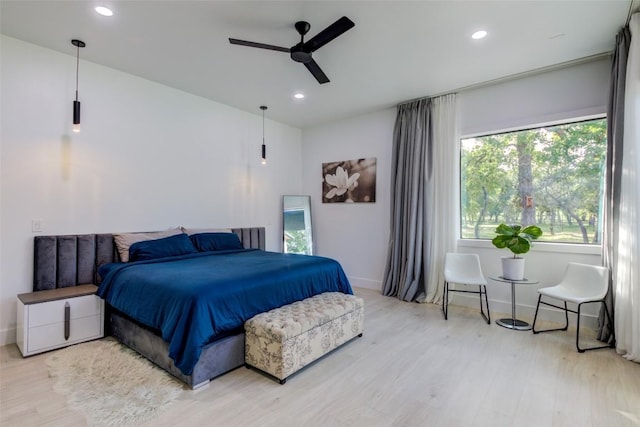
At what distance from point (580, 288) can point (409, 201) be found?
215cm

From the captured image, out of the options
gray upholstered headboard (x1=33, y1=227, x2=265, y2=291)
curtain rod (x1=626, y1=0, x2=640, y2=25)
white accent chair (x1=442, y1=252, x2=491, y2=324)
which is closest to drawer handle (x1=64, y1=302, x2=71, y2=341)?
gray upholstered headboard (x1=33, y1=227, x2=265, y2=291)

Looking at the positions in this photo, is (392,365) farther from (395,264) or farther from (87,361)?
(87,361)

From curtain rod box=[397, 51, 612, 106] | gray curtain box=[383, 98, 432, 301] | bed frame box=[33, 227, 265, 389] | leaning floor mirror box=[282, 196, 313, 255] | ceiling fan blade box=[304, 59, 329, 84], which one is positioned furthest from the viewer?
leaning floor mirror box=[282, 196, 313, 255]

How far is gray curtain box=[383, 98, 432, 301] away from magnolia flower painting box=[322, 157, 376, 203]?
18.7 inches

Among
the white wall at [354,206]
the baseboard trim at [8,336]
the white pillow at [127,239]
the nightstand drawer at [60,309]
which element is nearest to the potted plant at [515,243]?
the white wall at [354,206]

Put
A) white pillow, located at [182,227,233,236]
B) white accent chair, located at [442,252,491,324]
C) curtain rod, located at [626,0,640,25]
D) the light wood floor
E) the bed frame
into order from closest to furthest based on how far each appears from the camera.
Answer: the light wood floor → the bed frame → curtain rod, located at [626,0,640,25] → white accent chair, located at [442,252,491,324] → white pillow, located at [182,227,233,236]

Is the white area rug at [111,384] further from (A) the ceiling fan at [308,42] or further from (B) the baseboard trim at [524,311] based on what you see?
(B) the baseboard trim at [524,311]

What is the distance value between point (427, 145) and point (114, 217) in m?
4.15

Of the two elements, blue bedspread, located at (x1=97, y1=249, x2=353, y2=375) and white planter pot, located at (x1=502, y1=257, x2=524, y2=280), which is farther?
white planter pot, located at (x1=502, y1=257, x2=524, y2=280)

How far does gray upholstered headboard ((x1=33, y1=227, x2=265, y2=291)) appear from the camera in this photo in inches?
115

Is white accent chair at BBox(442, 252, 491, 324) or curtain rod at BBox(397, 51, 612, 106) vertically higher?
curtain rod at BBox(397, 51, 612, 106)

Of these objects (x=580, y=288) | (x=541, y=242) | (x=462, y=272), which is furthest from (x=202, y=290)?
(x=541, y=242)

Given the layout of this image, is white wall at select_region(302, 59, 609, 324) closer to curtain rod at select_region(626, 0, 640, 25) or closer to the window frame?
the window frame

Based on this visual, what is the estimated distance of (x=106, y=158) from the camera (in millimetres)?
3443
